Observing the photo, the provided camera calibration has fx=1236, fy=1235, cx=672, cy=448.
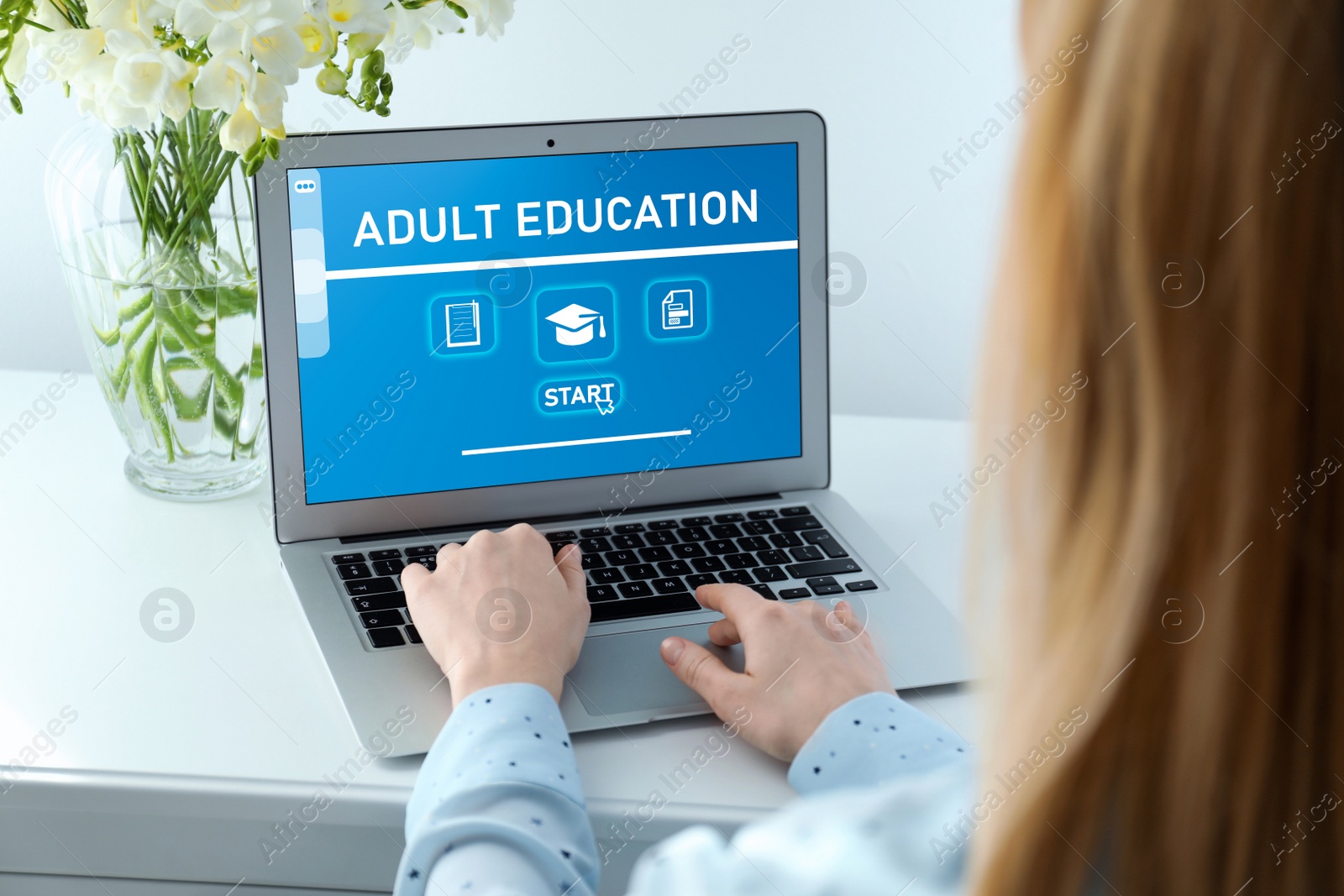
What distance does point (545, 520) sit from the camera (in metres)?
1.06

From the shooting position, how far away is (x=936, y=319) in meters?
1.47

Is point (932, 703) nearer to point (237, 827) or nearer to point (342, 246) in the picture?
point (237, 827)

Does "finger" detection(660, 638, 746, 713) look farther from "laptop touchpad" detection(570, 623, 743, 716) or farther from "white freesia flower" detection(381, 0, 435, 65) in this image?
"white freesia flower" detection(381, 0, 435, 65)

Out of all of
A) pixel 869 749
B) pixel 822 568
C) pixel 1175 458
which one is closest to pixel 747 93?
pixel 822 568

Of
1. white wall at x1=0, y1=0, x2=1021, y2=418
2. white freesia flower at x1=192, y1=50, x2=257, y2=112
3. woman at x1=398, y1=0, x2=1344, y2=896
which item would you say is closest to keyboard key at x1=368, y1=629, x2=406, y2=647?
white freesia flower at x1=192, y1=50, x2=257, y2=112

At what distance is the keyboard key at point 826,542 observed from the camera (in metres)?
1.00

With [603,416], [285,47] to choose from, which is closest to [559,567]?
[603,416]

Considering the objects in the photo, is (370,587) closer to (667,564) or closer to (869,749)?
(667,564)

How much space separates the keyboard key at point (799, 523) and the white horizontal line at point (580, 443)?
0.12m

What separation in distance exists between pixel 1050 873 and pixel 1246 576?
0.14 metres

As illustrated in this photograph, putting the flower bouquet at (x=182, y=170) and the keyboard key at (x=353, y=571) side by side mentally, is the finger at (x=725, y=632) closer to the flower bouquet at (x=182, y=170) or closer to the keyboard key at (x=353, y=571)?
the keyboard key at (x=353, y=571)

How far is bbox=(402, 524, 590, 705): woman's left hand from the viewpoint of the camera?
795mm

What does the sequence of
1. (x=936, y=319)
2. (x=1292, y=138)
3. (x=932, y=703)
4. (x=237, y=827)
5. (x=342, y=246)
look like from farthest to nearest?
(x=936, y=319) → (x=342, y=246) → (x=932, y=703) → (x=237, y=827) → (x=1292, y=138)

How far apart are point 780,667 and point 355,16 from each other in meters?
0.51
